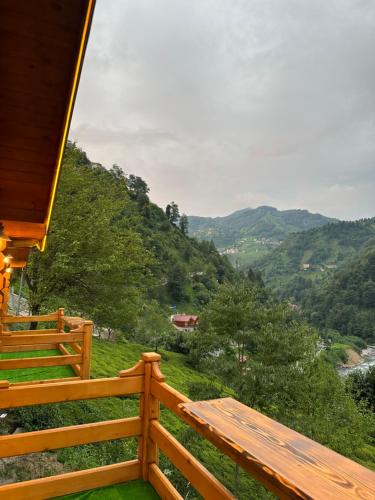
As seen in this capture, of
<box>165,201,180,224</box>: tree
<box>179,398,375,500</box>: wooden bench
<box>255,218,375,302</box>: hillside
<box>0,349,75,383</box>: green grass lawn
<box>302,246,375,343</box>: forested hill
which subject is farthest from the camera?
<box>255,218,375,302</box>: hillside

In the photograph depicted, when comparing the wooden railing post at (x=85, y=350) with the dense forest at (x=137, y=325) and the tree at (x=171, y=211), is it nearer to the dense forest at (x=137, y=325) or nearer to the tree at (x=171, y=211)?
the dense forest at (x=137, y=325)

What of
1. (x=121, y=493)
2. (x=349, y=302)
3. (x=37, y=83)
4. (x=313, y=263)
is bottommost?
(x=349, y=302)

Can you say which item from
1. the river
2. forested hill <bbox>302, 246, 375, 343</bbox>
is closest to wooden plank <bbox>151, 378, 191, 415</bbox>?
the river

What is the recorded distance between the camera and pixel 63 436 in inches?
95.1

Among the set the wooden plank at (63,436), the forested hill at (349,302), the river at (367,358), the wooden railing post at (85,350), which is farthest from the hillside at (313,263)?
the wooden plank at (63,436)

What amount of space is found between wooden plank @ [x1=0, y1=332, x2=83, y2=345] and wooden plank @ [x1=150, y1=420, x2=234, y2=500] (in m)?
4.29

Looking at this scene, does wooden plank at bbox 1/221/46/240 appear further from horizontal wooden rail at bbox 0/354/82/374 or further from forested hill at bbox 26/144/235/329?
forested hill at bbox 26/144/235/329

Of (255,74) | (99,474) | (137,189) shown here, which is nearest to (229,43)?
(255,74)

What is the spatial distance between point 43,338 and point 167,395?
5.04 metres

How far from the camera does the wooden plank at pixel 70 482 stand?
2.32 m

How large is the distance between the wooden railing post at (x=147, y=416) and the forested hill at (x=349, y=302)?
4149 inches

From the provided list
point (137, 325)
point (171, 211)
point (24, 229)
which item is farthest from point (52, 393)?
point (171, 211)

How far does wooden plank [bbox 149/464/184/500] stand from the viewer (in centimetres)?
245

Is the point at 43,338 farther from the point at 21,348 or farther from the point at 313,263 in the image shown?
the point at 313,263
